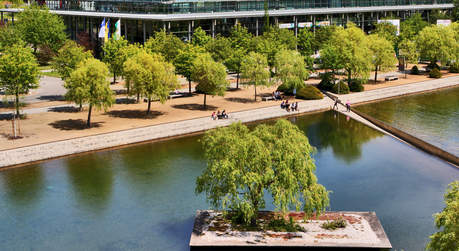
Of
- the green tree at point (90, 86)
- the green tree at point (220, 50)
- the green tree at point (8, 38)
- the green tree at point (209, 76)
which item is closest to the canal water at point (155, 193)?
the green tree at point (90, 86)

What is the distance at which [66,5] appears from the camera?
139625 millimetres

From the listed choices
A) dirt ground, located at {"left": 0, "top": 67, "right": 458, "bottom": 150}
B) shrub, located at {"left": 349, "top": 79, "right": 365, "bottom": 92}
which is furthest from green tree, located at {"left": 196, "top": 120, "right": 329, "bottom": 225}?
shrub, located at {"left": 349, "top": 79, "right": 365, "bottom": 92}

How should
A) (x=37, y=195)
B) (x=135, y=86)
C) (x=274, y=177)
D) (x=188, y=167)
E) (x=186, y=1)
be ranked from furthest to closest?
(x=186, y=1) → (x=135, y=86) → (x=188, y=167) → (x=37, y=195) → (x=274, y=177)

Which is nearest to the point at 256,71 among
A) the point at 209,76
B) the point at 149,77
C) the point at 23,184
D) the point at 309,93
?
the point at 309,93

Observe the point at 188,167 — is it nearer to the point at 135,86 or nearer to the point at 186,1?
the point at 135,86

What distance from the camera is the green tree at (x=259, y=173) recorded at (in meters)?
41.2

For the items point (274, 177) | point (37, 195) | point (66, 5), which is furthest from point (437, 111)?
point (66, 5)

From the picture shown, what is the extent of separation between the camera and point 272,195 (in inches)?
1639

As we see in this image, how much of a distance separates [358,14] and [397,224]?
11703 centimetres

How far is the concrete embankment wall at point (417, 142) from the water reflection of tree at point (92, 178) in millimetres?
34870

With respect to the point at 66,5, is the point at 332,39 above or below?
below

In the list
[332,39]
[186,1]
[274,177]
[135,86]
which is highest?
[186,1]

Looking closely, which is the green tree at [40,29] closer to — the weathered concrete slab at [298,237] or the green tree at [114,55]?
the green tree at [114,55]

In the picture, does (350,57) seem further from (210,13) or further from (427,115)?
(210,13)
